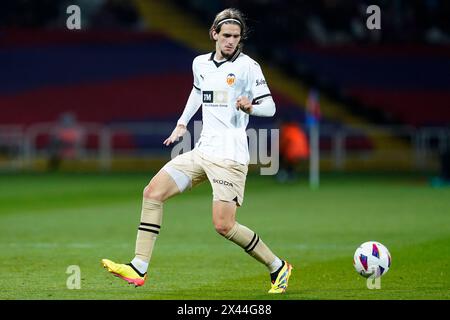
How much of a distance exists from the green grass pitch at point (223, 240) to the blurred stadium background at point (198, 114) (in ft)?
0.30

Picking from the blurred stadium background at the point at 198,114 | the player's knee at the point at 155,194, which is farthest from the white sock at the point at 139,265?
the blurred stadium background at the point at 198,114

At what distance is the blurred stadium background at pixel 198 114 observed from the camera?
20.3m

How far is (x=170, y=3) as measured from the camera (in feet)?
128

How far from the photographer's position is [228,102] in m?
9.64

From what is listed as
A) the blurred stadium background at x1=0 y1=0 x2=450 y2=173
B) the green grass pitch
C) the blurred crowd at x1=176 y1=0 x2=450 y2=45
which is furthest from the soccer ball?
the blurred crowd at x1=176 y1=0 x2=450 y2=45

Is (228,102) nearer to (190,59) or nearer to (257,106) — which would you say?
(257,106)

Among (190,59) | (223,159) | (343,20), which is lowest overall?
(223,159)

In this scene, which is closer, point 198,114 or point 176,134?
point 176,134

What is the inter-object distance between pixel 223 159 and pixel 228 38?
102 cm

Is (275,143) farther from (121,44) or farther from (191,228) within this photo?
(191,228)

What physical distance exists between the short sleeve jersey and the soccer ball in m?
1.33

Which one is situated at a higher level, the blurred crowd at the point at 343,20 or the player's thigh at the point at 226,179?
the blurred crowd at the point at 343,20

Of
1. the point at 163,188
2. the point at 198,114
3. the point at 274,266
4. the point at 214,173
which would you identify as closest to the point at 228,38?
the point at 214,173

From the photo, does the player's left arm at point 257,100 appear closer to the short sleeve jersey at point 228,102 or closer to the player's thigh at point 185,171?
the short sleeve jersey at point 228,102
